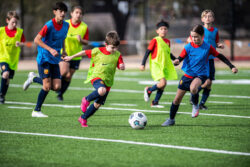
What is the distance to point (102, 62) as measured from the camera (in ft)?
25.5

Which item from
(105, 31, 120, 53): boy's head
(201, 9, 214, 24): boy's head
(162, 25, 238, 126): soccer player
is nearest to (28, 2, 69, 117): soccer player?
(105, 31, 120, 53): boy's head

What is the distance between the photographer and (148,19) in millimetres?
32000

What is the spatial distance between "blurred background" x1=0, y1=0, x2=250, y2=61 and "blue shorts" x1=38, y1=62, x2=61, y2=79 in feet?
57.8

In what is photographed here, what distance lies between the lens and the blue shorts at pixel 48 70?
8898 mm

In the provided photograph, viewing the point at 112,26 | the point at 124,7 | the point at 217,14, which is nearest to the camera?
the point at 217,14

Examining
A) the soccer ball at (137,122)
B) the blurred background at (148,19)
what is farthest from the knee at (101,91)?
the blurred background at (148,19)

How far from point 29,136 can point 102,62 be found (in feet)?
5.94

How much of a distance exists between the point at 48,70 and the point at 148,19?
77.7 ft

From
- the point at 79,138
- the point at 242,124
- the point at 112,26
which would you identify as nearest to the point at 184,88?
the point at 242,124

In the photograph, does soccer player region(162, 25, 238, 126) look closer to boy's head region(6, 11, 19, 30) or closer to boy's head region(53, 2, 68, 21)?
boy's head region(53, 2, 68, 21)

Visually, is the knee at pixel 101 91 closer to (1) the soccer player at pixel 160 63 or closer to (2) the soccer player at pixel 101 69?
(2) the soccer player at pixel 101 69

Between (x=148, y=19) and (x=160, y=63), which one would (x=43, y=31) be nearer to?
(x=160, y=63)

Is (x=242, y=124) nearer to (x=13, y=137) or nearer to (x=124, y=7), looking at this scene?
(x=13, y=137)

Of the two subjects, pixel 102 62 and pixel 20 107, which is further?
pixel 20 107
